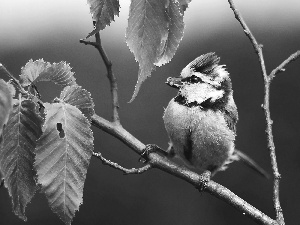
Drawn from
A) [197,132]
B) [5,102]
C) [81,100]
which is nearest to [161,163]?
[81,100]

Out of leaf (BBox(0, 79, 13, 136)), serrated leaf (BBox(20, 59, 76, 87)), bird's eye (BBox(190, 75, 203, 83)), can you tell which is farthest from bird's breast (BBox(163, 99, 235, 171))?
leaf (BBox(0, 79, 13, 136))

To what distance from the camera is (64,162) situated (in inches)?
43.6

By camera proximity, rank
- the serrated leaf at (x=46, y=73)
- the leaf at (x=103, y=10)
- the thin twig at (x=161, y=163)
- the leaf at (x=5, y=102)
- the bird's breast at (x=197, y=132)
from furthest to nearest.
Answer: the bird's breast at (x=197, y=132)
the thin twig at (x=161, y=163)
the serrated leaf at (x=46, y=73)
the leaf at (x=103, y=10)
the leaf at (x=5, y=102)

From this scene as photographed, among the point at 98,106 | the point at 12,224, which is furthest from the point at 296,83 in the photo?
the point at 12,224

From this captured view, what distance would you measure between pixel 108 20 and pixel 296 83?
3925 millimetres

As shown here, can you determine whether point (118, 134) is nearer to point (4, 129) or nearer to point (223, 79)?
point (4, 129)

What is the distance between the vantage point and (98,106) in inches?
177

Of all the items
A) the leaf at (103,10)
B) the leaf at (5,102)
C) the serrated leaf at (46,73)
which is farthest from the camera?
the serrated leaf at (46,73)

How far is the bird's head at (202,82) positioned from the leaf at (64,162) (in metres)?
1.10

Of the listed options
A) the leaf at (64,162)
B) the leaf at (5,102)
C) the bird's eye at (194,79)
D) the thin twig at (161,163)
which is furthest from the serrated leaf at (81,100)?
the bird's eye at (194,79)

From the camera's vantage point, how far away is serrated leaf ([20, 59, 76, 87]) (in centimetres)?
128

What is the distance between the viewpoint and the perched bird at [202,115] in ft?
7.19

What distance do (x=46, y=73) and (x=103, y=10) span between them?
22 cm

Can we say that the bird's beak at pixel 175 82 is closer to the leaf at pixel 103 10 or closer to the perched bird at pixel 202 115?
the perched bird at pixel 202 115
